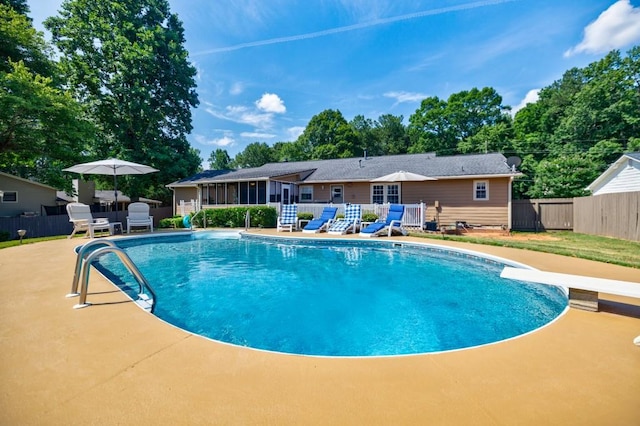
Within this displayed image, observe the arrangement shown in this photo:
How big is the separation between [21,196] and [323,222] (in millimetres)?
16864

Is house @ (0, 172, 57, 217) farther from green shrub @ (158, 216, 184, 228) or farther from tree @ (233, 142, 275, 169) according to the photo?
tree @ (233, 142, 275, 169)

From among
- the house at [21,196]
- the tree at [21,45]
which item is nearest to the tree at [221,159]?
the house at [21,196]

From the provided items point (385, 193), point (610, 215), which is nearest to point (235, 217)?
point (385, 193)

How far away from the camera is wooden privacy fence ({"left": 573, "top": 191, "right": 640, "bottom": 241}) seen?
31.1 ft

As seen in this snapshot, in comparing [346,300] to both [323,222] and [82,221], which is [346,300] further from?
[82,221]

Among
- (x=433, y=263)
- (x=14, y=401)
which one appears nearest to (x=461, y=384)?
(x=14, y=401)

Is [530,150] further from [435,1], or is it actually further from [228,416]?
[228,416]

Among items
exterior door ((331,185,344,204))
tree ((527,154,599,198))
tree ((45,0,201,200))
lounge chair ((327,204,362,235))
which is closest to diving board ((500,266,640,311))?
lounge chair ((327,204,362,235))

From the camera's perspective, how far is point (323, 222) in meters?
12.6

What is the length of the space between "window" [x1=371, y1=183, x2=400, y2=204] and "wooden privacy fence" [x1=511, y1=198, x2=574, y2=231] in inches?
228

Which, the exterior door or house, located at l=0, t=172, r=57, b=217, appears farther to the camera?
the exterior door

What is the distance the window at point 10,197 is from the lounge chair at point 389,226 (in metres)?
18.6

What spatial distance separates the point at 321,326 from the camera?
3.85 meters

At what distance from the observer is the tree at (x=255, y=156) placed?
49.2m
